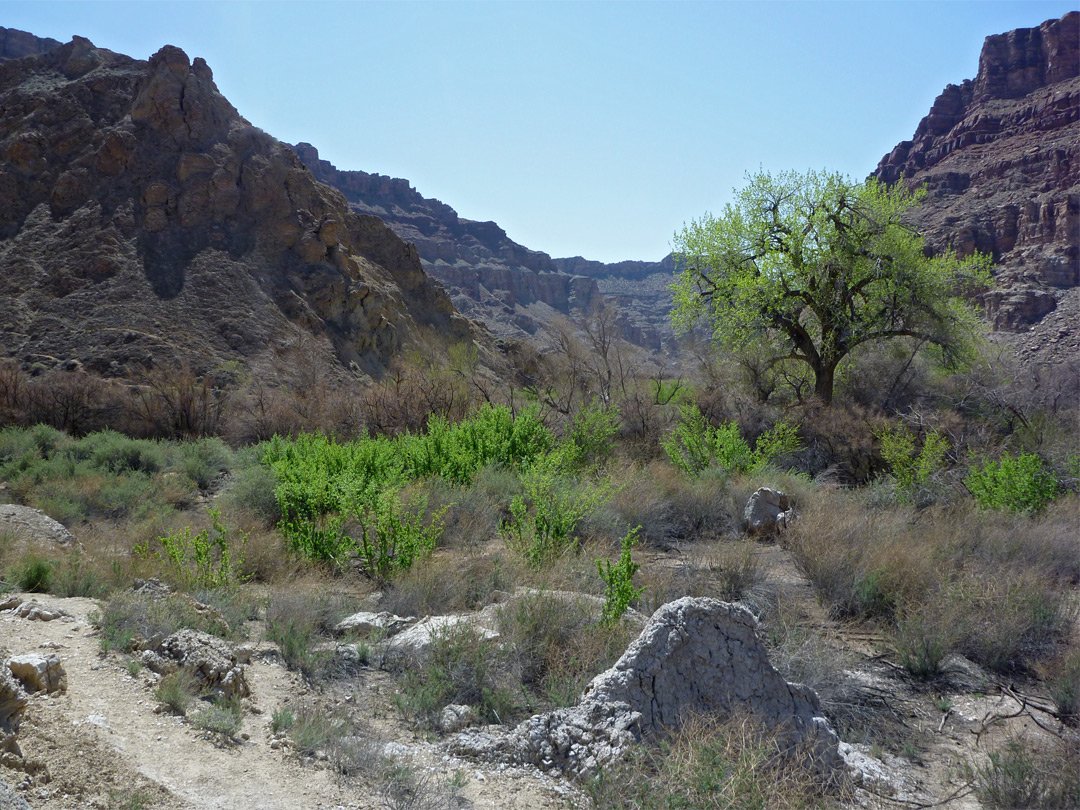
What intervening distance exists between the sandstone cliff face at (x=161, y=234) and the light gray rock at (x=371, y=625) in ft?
75.0

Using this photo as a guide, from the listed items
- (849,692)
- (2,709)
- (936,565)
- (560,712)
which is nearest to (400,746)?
(560,712)

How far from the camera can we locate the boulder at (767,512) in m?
8.73

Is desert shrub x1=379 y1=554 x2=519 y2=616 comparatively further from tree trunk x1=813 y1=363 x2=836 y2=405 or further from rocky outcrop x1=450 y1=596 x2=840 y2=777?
tree trunk x1=813 y1=363 x2=836 y2=405

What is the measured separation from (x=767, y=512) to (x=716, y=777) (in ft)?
19.9

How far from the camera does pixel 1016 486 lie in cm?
Result: 886

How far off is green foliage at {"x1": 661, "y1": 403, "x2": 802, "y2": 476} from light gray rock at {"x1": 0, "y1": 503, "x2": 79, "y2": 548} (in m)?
8.45

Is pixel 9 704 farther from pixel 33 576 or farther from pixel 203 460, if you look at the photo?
pixel 203 460

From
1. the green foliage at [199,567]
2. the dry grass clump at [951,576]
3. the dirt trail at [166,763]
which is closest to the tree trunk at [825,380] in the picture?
the dry grass clump at [951,576]

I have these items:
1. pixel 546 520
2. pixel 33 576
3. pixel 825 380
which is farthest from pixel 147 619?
pixel 825 380

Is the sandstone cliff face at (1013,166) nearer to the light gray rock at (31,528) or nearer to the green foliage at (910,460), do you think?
the green foliage at (910,460)

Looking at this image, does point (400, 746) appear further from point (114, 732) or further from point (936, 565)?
point (936, 565)

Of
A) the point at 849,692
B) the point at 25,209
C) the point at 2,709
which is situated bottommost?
the point at 849,692

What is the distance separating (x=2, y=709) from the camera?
9.72 feet

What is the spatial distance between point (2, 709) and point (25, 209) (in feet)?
116
